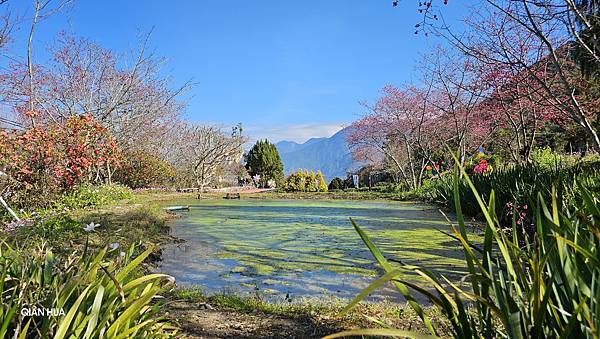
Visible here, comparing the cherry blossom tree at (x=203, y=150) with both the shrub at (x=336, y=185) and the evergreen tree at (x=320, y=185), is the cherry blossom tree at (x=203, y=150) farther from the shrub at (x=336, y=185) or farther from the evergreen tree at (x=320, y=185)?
the shrub at (x=336, y=185)

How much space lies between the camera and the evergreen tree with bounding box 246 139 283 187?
28163 millimetres

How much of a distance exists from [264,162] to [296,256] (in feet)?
78.2

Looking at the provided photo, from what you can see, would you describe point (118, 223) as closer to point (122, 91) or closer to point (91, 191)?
point (91, 191)

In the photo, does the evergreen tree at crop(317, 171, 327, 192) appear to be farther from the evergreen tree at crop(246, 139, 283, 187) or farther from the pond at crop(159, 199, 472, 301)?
the pond at crop(159, 199, 472, 301)

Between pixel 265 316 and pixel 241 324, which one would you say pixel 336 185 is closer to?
pixel 265 316

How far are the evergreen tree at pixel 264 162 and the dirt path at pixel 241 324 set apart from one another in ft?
82.6

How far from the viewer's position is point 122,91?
12.9 metres

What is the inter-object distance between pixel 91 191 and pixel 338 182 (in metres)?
18.8

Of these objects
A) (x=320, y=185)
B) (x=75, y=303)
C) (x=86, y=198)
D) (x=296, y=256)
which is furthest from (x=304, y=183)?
(x=75, y=303)

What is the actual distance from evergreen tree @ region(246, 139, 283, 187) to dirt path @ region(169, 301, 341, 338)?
25.2m

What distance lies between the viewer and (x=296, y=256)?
445cm

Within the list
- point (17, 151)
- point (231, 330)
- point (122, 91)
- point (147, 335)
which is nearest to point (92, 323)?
point (147, 335)

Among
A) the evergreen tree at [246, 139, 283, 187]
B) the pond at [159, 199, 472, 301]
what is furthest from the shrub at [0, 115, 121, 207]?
the evergreen tree at [246, 139, 283, 187]

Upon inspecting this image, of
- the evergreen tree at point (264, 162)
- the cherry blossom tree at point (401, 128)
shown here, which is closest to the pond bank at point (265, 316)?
the cherry blossom tree at point (401, 128)
